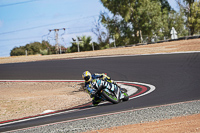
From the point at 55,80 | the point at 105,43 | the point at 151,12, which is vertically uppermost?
the point at 151,12

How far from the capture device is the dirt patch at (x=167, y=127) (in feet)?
19.5

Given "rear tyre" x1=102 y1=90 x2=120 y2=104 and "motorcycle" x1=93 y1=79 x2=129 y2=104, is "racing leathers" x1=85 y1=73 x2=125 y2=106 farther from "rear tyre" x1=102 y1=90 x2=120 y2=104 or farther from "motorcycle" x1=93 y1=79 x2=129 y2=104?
"rear tyre" x1=102 y1=90 x2=120 y2=104

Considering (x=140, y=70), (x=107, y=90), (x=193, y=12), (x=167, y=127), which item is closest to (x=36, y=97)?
(x=107, y=90)

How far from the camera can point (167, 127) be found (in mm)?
6188

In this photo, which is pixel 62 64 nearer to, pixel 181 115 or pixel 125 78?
pixel 125 78

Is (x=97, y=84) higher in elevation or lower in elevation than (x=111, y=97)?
higher

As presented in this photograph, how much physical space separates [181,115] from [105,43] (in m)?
50.2

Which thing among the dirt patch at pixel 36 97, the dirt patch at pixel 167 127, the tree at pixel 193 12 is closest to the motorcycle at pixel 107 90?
the dirt patch at pixel 36 97

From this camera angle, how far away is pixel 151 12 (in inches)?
1873

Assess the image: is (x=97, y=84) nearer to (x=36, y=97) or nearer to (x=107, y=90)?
(x=107, y=90)

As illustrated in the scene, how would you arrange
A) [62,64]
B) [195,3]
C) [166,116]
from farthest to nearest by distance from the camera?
[195,3] → [62,64] → [166,116]

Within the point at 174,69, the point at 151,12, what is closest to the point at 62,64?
the point at 174,69

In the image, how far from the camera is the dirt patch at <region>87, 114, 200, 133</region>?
5.93 m

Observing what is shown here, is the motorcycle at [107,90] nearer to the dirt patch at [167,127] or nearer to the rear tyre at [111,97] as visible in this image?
the rear tyre at [111,97]
